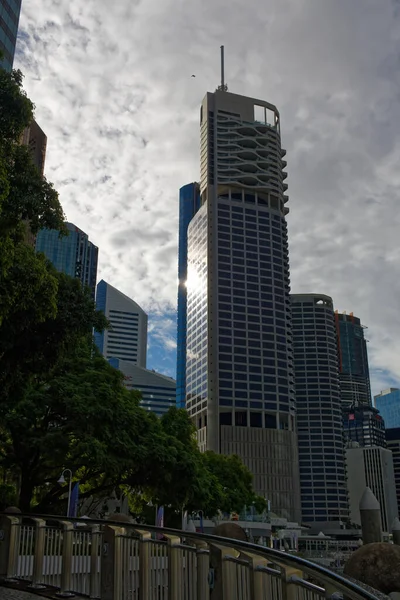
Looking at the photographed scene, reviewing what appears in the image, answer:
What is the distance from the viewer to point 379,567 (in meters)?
16.3

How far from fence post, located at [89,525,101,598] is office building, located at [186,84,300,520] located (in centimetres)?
13808

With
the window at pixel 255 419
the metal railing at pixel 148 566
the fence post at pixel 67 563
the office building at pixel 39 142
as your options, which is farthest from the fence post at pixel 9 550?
the window at pixel 255 419

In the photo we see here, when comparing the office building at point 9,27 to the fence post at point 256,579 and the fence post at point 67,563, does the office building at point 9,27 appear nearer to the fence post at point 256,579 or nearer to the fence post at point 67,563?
the fence post at point 67,563

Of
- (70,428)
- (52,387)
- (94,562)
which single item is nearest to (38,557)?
(94,562)

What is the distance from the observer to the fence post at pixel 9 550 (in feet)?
37.4

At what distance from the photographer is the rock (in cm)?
1603

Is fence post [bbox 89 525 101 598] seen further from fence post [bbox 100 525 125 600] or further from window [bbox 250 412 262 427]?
window [bbox 250 412 262 427]

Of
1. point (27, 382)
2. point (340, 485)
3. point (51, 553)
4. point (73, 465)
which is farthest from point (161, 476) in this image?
point (340, 485)

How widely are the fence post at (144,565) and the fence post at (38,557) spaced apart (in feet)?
9.13

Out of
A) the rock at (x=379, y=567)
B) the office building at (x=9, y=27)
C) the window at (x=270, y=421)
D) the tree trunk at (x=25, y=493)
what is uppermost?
the office building at (x=9, y=27)

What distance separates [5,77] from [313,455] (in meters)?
190

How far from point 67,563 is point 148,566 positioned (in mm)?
2123

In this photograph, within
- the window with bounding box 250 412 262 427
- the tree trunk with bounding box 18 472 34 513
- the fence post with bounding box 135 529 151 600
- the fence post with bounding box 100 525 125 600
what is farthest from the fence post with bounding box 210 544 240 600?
the window with bounding box 250 412 262 427

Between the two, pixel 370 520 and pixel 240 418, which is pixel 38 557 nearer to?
pixel 370 520
